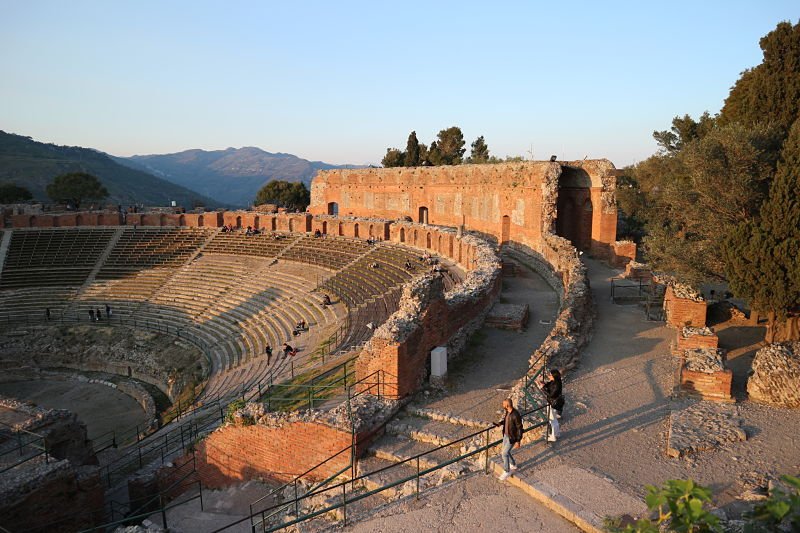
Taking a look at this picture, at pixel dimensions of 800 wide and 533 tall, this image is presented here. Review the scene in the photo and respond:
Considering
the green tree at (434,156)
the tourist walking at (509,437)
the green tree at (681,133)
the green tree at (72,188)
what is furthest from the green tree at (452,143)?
the tourist walking at (509,437)

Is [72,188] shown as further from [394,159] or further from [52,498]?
[52,498]

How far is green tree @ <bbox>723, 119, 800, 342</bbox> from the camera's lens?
412 inches

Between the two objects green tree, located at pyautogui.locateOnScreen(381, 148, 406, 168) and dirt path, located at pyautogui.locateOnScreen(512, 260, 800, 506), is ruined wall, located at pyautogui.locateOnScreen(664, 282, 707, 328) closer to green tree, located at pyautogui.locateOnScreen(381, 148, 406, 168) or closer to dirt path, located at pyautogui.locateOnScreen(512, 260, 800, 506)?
dirt path, located at pyautogui.locateOnScreen(512, 260, 800, 506)

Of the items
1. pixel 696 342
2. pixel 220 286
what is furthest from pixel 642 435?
pixel 220 286

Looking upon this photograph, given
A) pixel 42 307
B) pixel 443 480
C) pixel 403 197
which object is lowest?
pixel 42 307

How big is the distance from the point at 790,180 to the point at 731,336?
12.9 feet

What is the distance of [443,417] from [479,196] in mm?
24227

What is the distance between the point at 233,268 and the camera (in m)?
31.8

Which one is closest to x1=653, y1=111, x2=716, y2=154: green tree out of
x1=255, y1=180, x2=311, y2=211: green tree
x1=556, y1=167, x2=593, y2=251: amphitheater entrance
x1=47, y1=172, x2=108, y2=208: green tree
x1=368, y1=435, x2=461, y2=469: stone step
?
x1=556, y1=167, x2=593, y2=251: amphitheater entrance

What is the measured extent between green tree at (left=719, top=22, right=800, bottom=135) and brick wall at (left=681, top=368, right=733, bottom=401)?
998cm

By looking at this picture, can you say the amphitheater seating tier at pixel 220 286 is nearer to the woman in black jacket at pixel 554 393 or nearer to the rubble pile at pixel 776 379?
the woman in black jacket at pixel 554 393

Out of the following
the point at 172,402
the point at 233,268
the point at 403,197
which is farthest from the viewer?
the point at 403,197

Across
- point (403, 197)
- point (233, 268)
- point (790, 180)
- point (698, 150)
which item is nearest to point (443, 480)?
point (790, 180)

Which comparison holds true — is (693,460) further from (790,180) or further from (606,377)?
(790,180)
